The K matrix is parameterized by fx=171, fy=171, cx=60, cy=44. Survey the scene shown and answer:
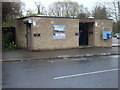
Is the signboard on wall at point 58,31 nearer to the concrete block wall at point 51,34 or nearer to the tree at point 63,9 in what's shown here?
the concrete block wall at point 51,34

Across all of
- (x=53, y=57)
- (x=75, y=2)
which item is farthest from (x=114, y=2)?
(x=53, y=57)

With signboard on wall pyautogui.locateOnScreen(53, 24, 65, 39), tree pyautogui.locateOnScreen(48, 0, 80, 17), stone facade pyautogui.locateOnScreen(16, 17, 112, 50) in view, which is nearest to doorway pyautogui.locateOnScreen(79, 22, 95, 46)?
stone facade pyautogui.locateOnScreen(16, 17, 112, 50)

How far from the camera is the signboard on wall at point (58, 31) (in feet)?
52.8

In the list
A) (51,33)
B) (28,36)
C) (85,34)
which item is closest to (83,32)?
(85,34)

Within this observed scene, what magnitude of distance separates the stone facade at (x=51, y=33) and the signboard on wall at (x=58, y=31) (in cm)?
28

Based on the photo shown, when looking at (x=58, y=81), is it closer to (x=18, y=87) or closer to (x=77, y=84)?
(x=77, y=84)

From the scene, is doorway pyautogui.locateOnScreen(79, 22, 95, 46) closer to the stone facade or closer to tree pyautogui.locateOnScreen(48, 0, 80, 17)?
the stone facade

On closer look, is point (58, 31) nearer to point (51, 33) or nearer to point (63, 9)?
point (51, 33)

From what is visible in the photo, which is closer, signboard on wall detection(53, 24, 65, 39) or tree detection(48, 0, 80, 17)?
signboard on wall detection(53, 24, 65, 39)

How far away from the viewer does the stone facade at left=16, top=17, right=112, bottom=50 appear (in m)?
15.3

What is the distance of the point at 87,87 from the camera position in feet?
18.3

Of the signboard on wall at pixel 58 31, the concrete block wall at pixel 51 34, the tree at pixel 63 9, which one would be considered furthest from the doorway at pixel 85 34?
the tree at pixel 63 9

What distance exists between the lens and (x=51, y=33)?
1592 centimetres

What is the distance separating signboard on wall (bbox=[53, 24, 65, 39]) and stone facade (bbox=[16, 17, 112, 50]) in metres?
0.28
